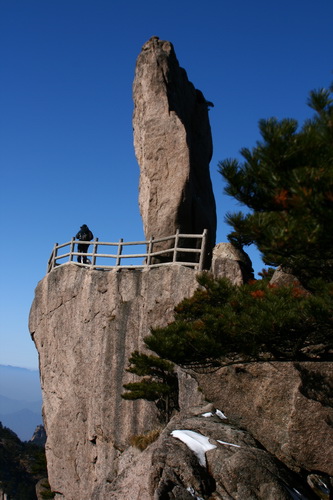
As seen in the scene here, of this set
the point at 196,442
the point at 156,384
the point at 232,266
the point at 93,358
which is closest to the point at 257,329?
the point at 196,442

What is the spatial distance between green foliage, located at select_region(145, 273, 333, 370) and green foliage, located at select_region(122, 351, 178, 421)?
17.6 feet

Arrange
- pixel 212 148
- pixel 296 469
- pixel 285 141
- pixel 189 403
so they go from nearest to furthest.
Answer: pixel 285 141 < pixel 296 469 < pixel 189 403 < pixel 212 148

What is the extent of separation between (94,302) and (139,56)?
38.0ft

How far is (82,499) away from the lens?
22703 millimetres

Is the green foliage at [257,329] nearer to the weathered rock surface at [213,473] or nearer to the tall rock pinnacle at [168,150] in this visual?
the weathered rock surface at [213,473]

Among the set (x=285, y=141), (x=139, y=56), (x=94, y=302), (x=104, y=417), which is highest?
(x=139, y=56)

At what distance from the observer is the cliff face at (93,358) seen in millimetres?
20375

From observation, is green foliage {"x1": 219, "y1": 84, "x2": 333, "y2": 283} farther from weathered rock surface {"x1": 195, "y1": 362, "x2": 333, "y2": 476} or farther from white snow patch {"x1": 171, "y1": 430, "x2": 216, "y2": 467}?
white snow patch {"x1": 171, "y1": 430, "x2": 216, "y2": 467}

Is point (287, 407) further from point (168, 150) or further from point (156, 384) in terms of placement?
point (168, 150)

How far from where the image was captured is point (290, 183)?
26.6ft

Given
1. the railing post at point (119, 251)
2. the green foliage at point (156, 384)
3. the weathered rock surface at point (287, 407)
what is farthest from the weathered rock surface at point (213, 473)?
the railing post at point (119, 251)

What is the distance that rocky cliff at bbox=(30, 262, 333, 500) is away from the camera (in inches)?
428

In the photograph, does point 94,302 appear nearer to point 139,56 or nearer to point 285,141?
point 139,56

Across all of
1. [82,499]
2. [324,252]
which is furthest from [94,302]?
[324,252]
